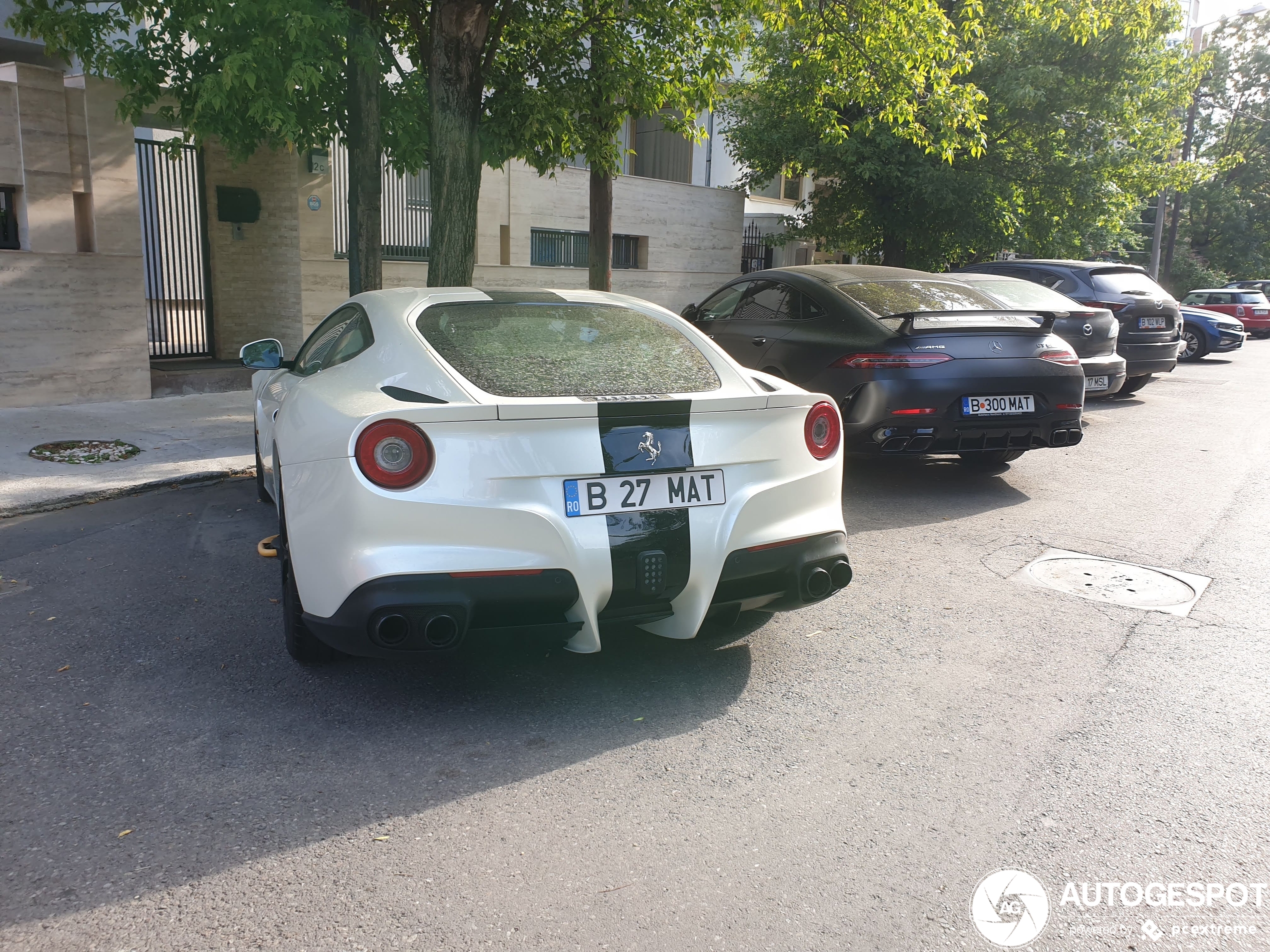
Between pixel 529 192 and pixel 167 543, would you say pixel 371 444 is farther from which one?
pixel 529 192

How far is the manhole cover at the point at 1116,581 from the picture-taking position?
4789 millimetres

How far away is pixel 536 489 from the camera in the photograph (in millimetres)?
3199

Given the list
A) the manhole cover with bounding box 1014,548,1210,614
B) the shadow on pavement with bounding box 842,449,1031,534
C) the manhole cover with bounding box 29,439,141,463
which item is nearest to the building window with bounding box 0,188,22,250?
the manhole cover with bounding box 29,439,141,463

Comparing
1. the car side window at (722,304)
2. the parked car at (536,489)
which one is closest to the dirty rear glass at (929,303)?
the car side window at (722,304)

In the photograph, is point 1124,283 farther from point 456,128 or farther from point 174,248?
point 174,248

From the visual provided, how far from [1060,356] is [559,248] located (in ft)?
41.7

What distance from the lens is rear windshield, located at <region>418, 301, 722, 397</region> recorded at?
3559 millimetres

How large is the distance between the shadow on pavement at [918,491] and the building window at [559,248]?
10.8 meters

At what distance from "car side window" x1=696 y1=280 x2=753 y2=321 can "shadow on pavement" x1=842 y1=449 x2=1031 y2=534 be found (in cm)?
160

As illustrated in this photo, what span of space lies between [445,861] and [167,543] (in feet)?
12.0

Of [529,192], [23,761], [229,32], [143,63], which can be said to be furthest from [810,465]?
[529,192]

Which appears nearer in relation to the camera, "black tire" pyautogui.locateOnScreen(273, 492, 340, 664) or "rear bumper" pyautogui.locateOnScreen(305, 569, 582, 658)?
"rear bumper" pyautogui.locateOnScreen(305, 569, 582, 658)

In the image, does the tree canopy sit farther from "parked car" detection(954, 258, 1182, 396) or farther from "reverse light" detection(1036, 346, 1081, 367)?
"reverse light" detection(1036, 346, 1081, 367)

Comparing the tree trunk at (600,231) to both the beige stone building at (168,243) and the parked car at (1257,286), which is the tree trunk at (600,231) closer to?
the beige stone building at (168,243)
